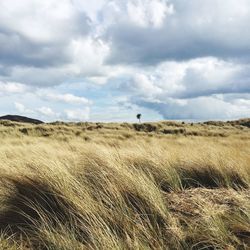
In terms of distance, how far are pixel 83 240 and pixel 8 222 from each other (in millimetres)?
1184

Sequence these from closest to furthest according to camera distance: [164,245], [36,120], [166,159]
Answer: [164,245] → [166,159] → [36,120]

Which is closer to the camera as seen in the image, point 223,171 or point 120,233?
point 120,233

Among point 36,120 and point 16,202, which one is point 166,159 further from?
point 36,120

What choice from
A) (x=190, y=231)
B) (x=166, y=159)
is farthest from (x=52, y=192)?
(x=166, y=159)

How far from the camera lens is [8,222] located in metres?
4.85

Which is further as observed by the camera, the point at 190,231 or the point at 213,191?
the point at 213,191

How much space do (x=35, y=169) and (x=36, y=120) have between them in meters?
65.6

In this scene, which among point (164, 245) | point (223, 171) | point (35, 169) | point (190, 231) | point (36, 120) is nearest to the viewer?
point (164, 245)

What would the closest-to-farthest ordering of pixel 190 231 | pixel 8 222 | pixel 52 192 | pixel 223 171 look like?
1. pixel 190 231
2. pixel 8 222
3. pixel 52 192
4. pixel 223 171

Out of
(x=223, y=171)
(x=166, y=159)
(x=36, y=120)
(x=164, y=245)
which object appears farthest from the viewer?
(x=36, y=120)

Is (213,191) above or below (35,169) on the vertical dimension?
below

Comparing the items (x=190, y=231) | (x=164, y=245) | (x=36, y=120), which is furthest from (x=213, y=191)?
(x=36, y=120)

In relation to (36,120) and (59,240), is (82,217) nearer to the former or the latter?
(59,240)

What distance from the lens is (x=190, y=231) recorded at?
4227mm
